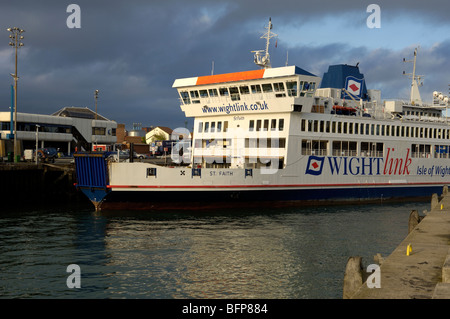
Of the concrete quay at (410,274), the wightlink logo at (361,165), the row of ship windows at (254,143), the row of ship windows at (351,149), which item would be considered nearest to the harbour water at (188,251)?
the concrete quay at (410,274)

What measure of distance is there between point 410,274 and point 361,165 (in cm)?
2780

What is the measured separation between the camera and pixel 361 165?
37438mm

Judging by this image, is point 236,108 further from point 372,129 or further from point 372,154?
point 372,154

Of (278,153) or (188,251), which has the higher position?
(278,153)

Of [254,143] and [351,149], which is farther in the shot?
[351,149]

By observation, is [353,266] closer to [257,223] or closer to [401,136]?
[257,223]

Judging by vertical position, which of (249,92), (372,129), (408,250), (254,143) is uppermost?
(249,92)

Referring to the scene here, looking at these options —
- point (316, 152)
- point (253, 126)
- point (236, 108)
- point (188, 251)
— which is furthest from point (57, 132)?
point (188, 251)

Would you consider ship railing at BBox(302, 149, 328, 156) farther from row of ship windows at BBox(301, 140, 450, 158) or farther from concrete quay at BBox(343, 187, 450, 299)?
concrete quay at BBox(343, 187, 450, 299)

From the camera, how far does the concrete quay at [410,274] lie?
9.13 metres

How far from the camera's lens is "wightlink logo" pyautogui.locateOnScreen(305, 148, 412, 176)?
3450cm

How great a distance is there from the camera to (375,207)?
3559cm
